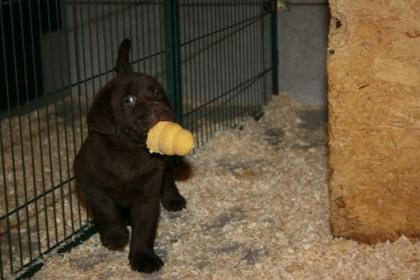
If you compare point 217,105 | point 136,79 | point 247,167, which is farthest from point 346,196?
point 217,105

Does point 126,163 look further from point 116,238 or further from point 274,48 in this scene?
point 274,48

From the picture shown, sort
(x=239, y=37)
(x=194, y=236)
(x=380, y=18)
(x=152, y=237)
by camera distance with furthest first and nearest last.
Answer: (x=239, y=37)
(x=194, y=236)
(x=152, y=237)
(x=380, y=18)

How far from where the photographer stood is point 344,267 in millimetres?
3715

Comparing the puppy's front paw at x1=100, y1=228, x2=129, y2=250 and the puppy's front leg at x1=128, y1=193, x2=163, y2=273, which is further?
the puppy's front paw at x1=100, y1=228, x2=129, y2=250

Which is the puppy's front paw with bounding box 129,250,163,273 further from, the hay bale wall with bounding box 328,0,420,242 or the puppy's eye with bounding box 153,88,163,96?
the hay bale wall with bounding box 328,0,420,242

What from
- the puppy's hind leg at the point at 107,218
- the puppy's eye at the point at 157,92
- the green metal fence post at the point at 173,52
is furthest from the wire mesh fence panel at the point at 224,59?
the puppy's eye at the point at 157,92

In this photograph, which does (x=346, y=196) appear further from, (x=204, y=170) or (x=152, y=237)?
(x=204, y=170)

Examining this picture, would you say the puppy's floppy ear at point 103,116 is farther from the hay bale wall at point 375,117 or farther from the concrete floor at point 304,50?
the concrete floor at point 304,50

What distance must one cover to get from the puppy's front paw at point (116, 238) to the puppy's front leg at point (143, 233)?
137 mm

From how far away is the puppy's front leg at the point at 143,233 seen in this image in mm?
3863

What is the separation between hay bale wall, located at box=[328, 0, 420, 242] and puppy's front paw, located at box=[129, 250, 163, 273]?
3.18 ft

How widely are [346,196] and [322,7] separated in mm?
3490

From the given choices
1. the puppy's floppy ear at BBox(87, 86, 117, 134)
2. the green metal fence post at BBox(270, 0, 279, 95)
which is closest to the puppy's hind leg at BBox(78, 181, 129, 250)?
the puppy's floppy ear at BBox(87, 86, 117, 134)

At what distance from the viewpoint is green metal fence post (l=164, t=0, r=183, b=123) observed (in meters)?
5.30
